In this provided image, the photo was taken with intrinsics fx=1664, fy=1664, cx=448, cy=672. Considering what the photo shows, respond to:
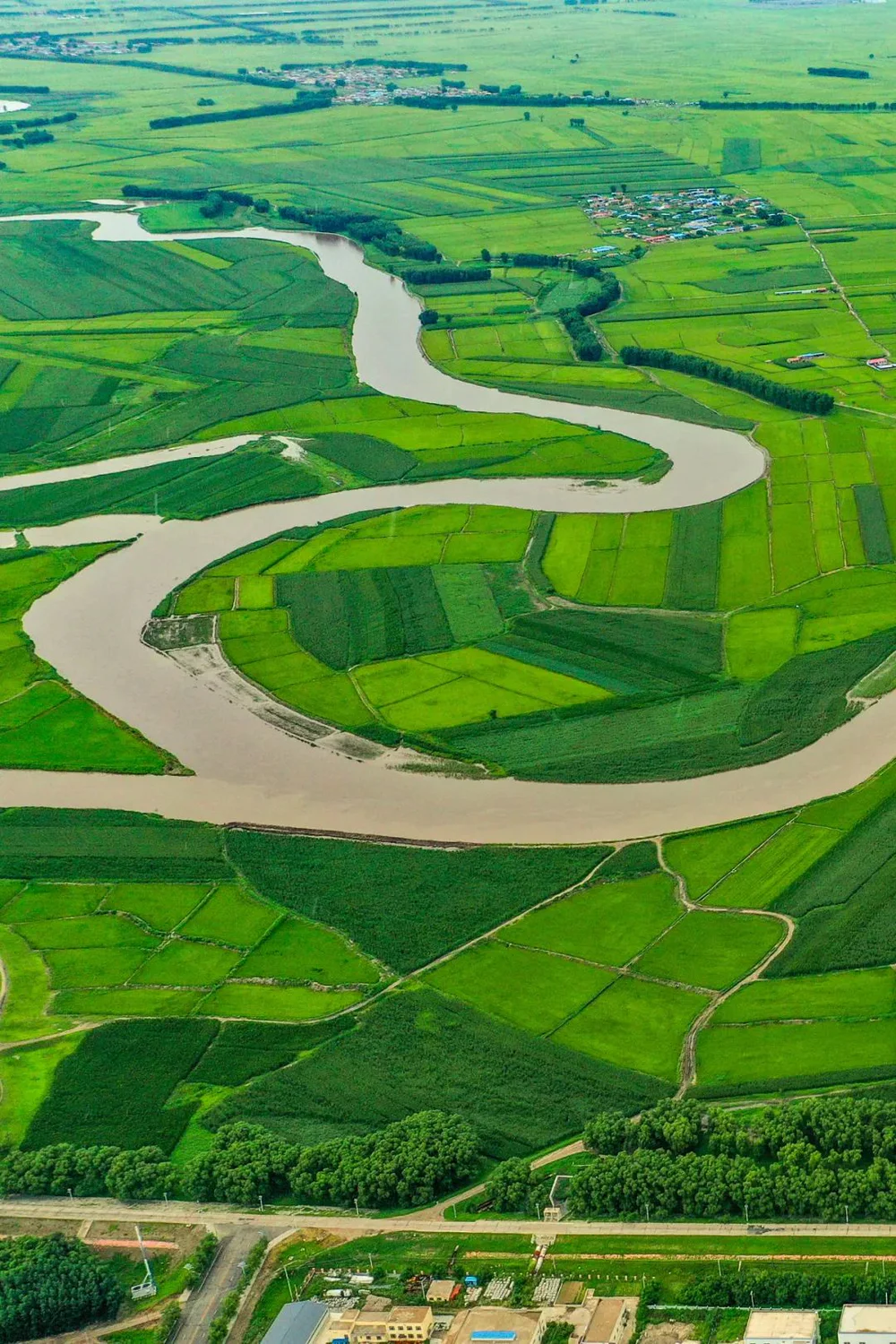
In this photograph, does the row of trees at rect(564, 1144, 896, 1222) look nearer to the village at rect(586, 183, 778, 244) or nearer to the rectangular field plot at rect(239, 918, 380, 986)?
the rectangular field plot at rect(239, 918, 380, 986)

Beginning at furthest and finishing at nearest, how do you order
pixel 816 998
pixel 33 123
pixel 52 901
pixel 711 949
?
1. pixel 33 123
2. pixel 52 901
3. pixel 711 949
4. pixel 816 998

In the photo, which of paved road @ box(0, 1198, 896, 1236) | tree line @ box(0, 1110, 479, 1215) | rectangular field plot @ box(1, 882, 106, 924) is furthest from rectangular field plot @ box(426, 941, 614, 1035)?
rectangular field plot @ box(1, 882, 106, 924)

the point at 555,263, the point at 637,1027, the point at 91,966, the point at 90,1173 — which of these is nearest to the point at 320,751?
the point at 91,966

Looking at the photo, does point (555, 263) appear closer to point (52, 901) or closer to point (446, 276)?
point (446, 276)

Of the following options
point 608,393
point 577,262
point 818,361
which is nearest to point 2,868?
point 608,393

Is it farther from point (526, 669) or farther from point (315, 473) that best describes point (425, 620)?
point (315, 473)

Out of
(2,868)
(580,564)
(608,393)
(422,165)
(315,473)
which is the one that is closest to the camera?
(2,868)
